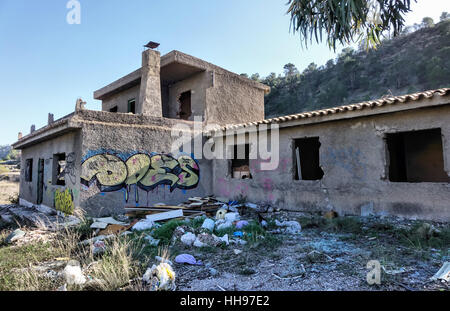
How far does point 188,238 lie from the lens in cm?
577

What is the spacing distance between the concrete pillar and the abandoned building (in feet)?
0.13

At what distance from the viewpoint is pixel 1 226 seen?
8.95 metres

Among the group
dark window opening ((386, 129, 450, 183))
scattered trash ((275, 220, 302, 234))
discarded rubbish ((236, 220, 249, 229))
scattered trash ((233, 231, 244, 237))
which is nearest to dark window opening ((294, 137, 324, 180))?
dark window opening ((386, 129, 450, 183))

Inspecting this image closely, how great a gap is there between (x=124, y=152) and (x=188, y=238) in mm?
4524

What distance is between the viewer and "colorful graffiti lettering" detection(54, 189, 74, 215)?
28.2 ft

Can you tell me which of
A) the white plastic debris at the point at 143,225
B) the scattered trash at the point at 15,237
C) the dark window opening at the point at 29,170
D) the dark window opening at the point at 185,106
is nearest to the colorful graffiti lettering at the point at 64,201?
the scattered trash at the point at 15,237

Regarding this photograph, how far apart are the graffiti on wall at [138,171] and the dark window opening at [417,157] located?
23.1ft

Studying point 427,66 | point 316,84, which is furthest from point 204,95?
point 316,84

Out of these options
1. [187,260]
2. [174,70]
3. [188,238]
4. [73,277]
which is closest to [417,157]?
[188,238]

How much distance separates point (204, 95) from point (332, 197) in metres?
6.59

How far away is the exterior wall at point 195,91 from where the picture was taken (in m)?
11.6

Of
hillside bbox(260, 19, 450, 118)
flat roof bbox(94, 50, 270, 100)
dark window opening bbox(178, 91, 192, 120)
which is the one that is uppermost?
hillside bbox(260, 19, 450, 118)

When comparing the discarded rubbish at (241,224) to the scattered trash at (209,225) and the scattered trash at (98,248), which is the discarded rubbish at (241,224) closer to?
the scattered trash at (209,225)

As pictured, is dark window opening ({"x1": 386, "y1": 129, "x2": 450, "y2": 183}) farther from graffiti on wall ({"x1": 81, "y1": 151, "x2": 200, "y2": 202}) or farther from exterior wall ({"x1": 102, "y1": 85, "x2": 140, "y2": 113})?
exterior wall ({"x1": 102, "y1": 85, "x2": 140, "y2": 113})
